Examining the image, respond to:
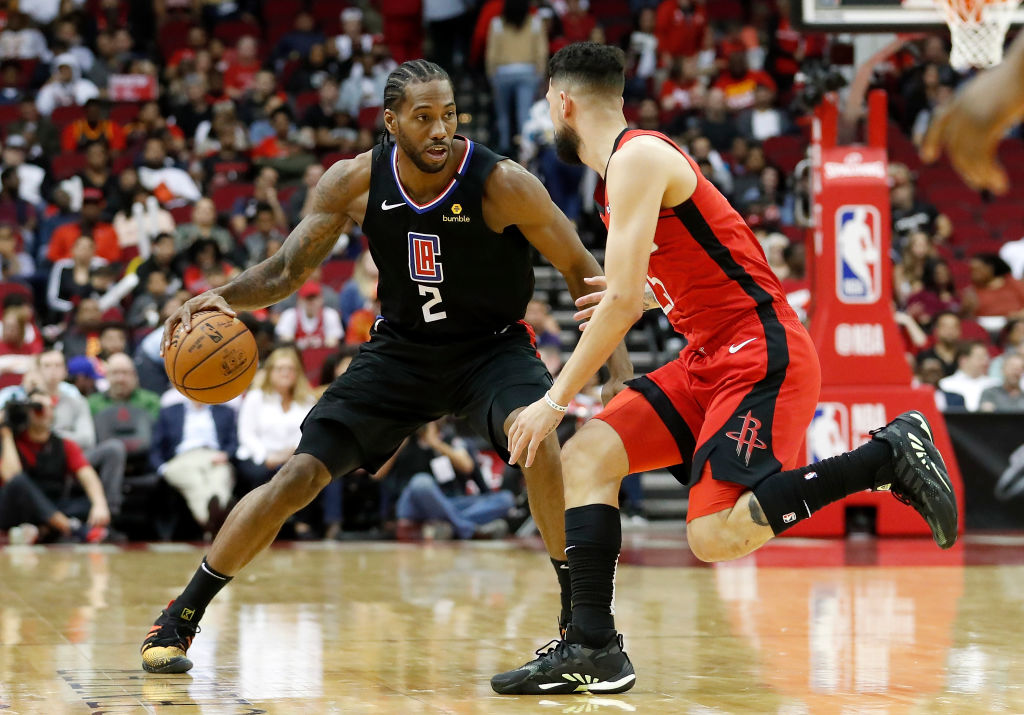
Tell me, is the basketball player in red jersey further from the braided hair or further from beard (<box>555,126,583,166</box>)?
the braided hair

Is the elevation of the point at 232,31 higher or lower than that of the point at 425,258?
higher

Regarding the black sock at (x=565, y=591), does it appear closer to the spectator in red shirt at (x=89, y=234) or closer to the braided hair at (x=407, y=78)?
the braided hair at (x=407, y=78)

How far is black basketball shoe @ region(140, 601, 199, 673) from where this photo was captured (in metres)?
4.54

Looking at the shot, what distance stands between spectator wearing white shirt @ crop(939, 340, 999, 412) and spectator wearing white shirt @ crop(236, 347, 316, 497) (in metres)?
5.34

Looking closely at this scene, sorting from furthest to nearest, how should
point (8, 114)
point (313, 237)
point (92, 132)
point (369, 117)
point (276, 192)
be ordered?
point (369, 117) → point (8, 114) → point (92, 132) → point (276, 192) → point (313, 237)

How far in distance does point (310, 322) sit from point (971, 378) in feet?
18.3

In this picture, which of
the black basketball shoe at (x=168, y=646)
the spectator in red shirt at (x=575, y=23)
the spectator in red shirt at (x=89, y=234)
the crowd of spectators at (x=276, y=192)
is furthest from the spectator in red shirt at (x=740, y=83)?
the black basketball shoe at (x=168, y=646)

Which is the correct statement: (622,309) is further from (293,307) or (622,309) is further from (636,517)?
(293,307)

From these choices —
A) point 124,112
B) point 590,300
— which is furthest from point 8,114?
point 590,300

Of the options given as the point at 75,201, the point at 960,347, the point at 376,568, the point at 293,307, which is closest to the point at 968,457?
the point at 960,347

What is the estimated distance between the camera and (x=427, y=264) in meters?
4.82

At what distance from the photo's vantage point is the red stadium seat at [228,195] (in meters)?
14.2

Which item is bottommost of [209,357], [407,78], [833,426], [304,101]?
[833,426]

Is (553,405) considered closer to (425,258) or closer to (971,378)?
(425,258)
